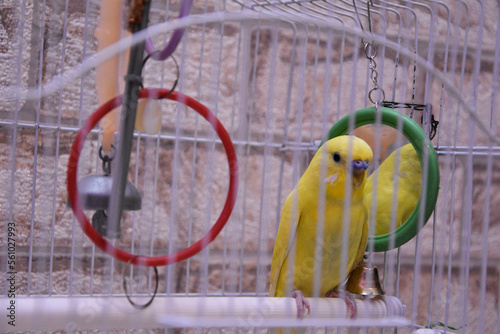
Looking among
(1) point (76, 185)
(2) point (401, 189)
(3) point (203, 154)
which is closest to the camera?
(1) point (76, 185)

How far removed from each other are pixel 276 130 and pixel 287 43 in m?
0.19

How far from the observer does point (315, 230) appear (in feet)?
2.13

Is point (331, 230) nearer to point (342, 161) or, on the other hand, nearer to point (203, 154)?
point (342, 161)

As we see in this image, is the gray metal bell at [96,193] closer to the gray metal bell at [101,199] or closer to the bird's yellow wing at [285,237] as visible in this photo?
the gray metal bell at [101,199]

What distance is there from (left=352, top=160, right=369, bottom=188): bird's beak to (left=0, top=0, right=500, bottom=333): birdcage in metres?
0.02

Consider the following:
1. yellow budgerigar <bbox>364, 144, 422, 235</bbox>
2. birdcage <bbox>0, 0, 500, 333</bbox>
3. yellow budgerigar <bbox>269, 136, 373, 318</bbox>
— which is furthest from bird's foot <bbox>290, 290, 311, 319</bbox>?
yellow budgerigar <bbox>364, 144, 422, 235</bbox>

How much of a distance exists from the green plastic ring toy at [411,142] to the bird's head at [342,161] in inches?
1.0

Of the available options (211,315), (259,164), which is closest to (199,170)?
(259,164)

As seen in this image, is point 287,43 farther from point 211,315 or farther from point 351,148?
point 211,315

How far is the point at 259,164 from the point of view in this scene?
3.01 feet

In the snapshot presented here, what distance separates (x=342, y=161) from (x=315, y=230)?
112mm

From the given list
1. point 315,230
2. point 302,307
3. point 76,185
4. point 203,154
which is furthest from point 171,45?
point 203,154

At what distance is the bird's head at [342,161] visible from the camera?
0.58 m

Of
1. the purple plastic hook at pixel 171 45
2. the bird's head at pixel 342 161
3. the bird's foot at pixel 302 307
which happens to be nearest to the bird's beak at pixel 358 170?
the bird's head at pixel 342 161
